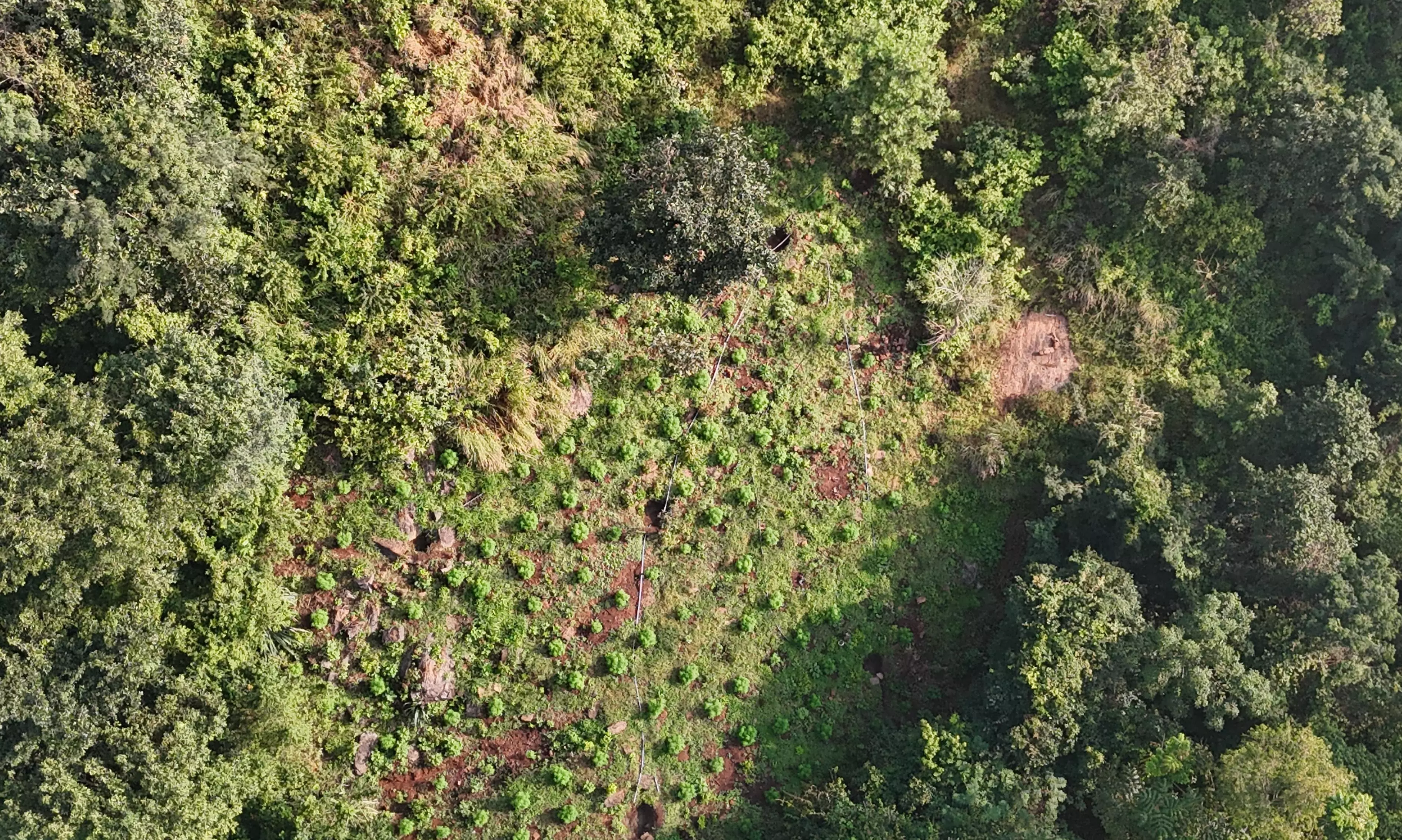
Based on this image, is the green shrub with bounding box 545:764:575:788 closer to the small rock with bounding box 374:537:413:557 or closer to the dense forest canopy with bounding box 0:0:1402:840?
the dense forest canopy with bounding box 0:0:1402:840

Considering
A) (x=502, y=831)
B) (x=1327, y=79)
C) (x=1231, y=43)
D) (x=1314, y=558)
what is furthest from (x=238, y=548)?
(x=1327, y=79)

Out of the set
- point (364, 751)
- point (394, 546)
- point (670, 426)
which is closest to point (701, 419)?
point (670, 426)

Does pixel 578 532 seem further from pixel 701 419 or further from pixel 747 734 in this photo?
pixel 747 734

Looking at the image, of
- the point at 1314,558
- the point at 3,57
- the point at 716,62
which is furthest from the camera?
the point at 716,62

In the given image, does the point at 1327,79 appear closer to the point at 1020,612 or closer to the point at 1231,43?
the point at 1231,43

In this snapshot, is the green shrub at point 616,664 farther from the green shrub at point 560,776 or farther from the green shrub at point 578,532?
the green shrub at point 578,532

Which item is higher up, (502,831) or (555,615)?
(555,615)

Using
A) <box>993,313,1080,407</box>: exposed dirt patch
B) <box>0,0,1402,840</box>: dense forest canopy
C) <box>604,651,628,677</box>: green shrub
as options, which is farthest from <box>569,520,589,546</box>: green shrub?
<box>993,313,1080,407</box>: exposed dirt patch
